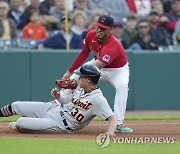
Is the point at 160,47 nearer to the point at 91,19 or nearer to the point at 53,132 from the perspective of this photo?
the point at 91,19

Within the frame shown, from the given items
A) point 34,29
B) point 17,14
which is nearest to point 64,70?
point 34,29

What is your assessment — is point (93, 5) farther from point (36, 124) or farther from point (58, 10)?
point (36, 124)

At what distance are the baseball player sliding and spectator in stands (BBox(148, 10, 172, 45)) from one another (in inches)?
268

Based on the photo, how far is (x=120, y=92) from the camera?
9.74 m

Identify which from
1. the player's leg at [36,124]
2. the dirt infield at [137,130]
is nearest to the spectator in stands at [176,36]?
the dirt infield at [137,130]

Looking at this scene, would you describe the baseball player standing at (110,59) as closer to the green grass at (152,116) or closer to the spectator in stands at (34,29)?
the green grass at (152,116)

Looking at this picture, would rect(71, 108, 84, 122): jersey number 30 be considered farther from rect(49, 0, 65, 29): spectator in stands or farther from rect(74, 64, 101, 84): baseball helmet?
rect(49, 0, 65, 29): spectator in stands

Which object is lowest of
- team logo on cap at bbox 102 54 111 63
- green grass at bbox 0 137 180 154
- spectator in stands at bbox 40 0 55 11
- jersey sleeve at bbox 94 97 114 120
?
green grass at bbox 0 137 180 154

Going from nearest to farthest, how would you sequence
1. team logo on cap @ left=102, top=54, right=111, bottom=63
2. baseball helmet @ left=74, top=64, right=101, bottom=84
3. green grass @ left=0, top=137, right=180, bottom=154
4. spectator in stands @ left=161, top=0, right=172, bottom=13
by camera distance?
green grass @ left=0, top=137, right=180, bottom=154 → baseball helmet @ left=74, top=64, right=101, bottom=84 → team logo on cap @ left=102, top=54, right=111, bottom=63 → spectator in stands @ left=161, top=0, right=172, bottom=13

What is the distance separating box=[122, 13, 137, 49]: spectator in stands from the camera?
49.7 feet

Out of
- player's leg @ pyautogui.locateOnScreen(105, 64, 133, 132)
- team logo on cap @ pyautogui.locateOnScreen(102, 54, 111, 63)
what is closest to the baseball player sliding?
team logo on cap @ pyautogui.locateOnScreen(102, 54, 111, 63)

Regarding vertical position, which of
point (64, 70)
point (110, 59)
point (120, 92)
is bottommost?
point (64, 70)

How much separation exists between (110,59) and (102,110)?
1133 millimetres

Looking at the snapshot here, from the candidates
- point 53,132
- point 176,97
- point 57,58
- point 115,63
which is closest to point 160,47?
point 176,97
